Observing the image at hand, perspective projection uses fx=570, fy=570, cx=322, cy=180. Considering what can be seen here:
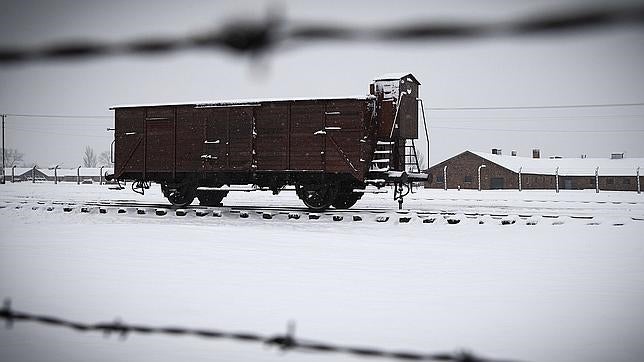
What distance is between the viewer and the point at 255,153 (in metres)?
17.9

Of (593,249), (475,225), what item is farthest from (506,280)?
(475,225)

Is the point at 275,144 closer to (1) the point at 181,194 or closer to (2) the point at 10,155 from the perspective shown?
(1) the point at 181,194

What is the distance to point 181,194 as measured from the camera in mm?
20031

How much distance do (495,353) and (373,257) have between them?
194 inches

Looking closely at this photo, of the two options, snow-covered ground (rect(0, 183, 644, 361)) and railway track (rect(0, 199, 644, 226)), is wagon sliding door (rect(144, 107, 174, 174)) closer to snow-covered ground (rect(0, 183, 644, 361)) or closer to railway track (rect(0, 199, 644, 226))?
railway track (rect(0, 199, 644, 226))

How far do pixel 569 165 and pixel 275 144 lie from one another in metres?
59.5

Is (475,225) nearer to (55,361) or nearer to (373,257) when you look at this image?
(373,257)

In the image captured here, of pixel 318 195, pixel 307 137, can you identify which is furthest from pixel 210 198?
pixel 307 137

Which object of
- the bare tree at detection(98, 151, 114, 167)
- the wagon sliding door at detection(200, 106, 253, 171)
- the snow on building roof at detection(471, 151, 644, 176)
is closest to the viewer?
the wagon sliding door at detection(200, 106, 253, 171)

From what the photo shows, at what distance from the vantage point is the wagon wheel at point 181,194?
19766mm

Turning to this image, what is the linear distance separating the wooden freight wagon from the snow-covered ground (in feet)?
14.7

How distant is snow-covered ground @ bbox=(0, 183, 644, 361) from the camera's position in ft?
14.9

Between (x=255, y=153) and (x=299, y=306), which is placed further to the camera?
(x=255, y=153)

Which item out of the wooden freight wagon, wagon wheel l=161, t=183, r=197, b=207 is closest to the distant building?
the wooden freight wagon
